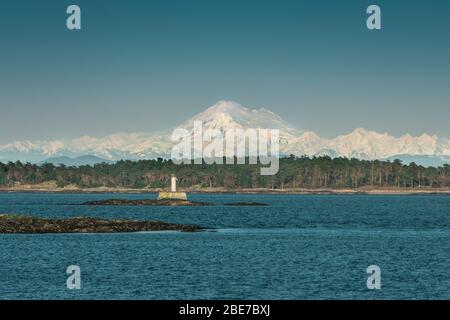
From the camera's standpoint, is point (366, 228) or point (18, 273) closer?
point (18, 273)

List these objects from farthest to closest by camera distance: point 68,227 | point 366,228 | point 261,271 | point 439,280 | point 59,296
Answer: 1. point 366,228
2. point 68,227
3. point 261,271
4. point 439,280
5. point 59,296

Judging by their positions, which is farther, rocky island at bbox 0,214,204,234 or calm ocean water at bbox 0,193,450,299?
rocky island at bbox 0,214,204,234

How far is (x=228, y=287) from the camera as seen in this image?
60.0 meters

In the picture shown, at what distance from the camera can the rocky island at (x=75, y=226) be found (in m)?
108

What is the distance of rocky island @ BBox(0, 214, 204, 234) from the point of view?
10775cm

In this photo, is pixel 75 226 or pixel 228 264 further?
pixel 75 226

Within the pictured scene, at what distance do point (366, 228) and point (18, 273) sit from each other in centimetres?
7615

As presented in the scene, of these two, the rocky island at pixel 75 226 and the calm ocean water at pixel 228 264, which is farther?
the rocky island at pixel 75 226

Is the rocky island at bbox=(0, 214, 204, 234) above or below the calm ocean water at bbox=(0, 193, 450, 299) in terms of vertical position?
above

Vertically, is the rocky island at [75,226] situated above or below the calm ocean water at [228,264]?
above

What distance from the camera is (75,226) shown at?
366 ft
